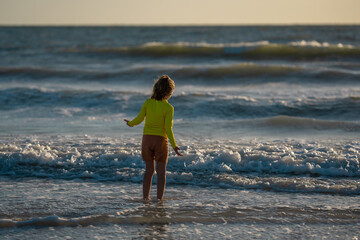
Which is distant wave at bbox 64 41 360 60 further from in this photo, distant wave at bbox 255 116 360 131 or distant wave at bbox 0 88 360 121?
distant wave at bbox 255 116 360 131

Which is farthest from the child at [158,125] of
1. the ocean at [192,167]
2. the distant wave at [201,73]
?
the distant wave at [201,73]

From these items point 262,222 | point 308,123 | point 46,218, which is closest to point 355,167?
point 262,222

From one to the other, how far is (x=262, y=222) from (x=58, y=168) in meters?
3.09

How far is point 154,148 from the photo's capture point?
4.83m

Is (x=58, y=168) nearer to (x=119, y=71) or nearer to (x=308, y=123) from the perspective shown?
(x=308, y=123)

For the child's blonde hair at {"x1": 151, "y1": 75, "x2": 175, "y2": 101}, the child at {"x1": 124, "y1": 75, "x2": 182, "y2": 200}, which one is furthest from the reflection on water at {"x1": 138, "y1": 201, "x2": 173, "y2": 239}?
the child's blonde hair at {"x1": 151, "y1": 75, "x2": 175, "y2": 101}

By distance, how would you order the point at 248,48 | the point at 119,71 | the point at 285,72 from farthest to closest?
the point at 248,48 → the point at 119,71 → the point at 285,72

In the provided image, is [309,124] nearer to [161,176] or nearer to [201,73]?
[161,176]

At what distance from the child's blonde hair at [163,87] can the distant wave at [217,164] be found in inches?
52.7

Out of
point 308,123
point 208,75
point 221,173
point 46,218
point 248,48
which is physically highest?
point 248,48

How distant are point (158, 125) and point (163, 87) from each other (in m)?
0.40

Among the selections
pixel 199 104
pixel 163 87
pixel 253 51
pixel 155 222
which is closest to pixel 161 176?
pixel 155 222

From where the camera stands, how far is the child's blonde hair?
15.4 ft

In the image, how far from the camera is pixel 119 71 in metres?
18.0
